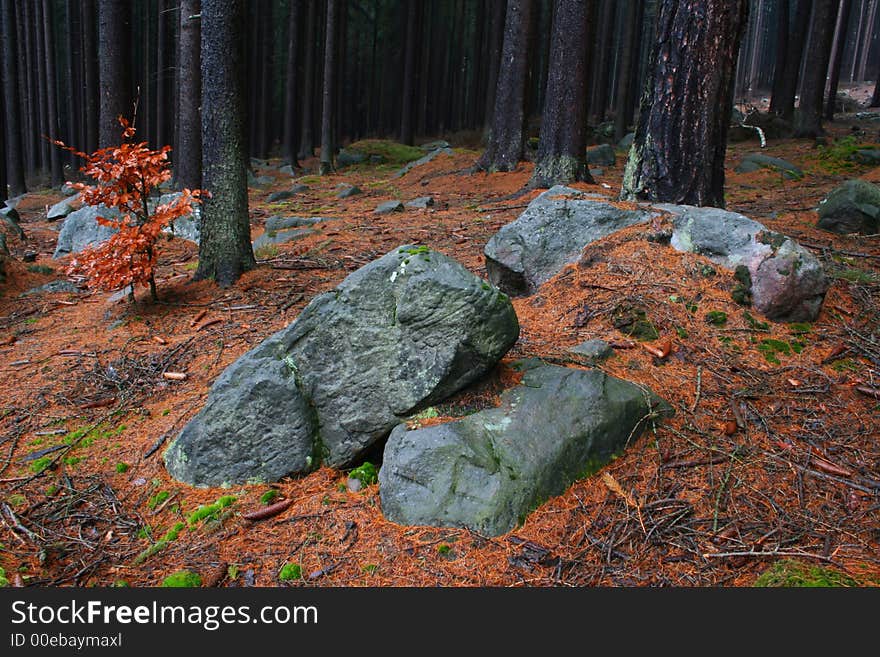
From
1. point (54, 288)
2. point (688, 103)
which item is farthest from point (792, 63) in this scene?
point (54, 288)

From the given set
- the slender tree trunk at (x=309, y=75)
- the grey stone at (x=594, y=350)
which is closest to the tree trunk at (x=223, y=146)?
the grey stone at (x=594, y=350)

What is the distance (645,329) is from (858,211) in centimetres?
357

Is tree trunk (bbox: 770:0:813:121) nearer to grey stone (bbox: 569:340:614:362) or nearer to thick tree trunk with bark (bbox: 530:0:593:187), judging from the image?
thick tree trunk with bark (bbox: 530:0:593:187)

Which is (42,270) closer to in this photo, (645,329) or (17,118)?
(645,329)

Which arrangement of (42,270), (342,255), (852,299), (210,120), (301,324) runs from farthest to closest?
1. (42,270)
2. (342,255)
3. (210,120)
4. (852,299)
5. (301,324)

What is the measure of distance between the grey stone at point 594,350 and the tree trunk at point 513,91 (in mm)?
8210

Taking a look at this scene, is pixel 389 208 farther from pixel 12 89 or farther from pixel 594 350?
pixel 12 89

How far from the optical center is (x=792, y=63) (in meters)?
18.9

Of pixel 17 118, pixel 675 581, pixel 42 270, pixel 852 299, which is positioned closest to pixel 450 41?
pixel 17 118

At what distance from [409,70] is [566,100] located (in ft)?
49.0

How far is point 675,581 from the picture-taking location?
9.15ft

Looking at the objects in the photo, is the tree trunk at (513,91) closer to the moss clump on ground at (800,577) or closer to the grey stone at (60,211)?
the grey stone at (60,211)

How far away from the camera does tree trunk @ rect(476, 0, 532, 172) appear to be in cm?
1187

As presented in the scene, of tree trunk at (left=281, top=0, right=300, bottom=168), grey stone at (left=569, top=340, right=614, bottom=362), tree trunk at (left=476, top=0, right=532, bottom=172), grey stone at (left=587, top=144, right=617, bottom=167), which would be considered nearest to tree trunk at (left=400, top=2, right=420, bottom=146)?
tree trunk at (left=281, top=0, right=300, bottom=168)
